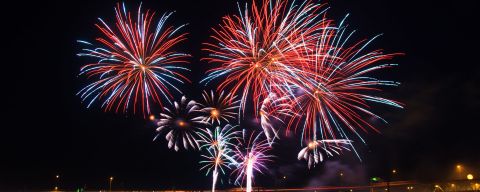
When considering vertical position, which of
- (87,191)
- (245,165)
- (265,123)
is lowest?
(87,191)

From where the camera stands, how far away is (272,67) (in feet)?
89.1

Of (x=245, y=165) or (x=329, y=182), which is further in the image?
(x=329, y=182)

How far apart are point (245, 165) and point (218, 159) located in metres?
3.00

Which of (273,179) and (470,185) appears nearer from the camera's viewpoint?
(470,185)

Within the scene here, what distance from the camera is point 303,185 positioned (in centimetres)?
10325

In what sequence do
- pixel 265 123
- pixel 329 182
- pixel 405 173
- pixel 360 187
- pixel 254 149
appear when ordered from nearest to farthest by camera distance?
1. pixel 265 123
2. pixel 254 149
3. pixel 405 173
4. pixel 360 187
5. pixel 329 182

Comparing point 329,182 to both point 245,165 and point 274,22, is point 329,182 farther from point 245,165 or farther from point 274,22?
point 274,22

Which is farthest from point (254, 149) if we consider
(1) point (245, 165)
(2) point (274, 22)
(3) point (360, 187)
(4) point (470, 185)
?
(3) point (360, 187)

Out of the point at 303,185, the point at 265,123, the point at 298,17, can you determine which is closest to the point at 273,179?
the point at 303,185

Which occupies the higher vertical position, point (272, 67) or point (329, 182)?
point (272, 67)

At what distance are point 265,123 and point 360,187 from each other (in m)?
60.5

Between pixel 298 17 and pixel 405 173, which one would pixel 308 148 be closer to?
pixel 298 17

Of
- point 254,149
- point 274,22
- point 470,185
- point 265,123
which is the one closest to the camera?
point 274,22

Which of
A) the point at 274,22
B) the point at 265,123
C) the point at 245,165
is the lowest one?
the point at 245,165
